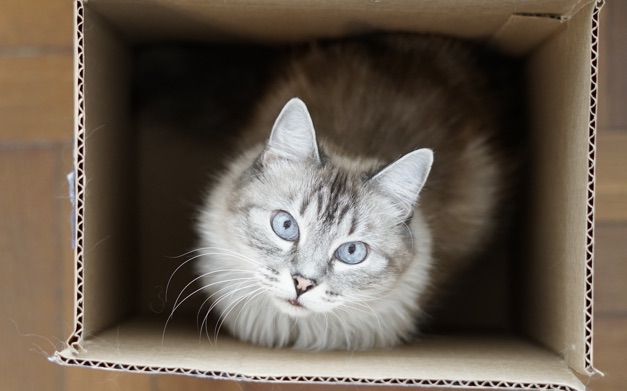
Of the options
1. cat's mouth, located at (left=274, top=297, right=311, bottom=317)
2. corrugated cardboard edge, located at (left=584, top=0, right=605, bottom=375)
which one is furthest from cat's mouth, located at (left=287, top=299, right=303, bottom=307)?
corrugated cardboard edge, located at (left=584, top=0, right=605, bottom=375)

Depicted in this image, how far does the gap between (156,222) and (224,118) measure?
13.4 inches

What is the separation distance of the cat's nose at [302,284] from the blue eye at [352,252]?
8 centimetres

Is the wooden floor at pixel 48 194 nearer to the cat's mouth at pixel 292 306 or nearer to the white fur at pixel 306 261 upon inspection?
the white fur at pixel 306 261

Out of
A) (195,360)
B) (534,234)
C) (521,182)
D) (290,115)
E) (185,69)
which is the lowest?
(195,360)

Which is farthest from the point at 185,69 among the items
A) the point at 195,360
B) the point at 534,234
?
the point at 534,234

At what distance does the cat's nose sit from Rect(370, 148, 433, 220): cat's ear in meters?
0.24

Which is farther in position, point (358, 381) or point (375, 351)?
point (375, 351)

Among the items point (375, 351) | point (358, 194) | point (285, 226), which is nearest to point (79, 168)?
point (285, 226)

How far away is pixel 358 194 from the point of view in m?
1.26

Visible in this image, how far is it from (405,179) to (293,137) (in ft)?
0.74

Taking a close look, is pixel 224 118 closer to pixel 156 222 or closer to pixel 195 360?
pixel 156 222

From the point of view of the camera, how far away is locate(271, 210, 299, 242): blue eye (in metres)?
1.22

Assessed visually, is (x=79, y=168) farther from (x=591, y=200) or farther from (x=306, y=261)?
(x=591, y=200)

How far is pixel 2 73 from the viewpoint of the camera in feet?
5.89
